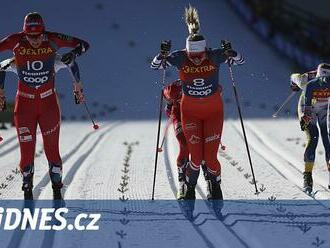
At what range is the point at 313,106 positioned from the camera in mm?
10266

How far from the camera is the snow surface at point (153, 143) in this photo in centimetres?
778

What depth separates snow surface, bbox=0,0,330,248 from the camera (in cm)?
778

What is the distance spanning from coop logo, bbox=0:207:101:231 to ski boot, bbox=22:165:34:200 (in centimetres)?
39

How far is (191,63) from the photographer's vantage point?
28.6 ft

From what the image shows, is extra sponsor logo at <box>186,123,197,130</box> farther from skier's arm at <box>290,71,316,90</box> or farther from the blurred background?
the blurred background

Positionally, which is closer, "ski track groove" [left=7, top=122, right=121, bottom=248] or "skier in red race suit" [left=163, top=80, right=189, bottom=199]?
"ski track groove" [left=7, top=122, right=121, bottom=248]

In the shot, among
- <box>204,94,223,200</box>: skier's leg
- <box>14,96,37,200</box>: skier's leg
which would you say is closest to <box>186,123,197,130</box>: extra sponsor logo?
<box>204,94,223,200</box>: skier's leg

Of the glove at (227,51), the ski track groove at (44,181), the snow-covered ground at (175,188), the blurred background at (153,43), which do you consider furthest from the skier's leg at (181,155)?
the blurred background at (153,43)

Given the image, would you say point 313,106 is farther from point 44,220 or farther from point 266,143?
point 266,143

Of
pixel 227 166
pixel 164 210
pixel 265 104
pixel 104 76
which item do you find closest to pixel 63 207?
pixel 164 210

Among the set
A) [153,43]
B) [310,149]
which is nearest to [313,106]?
[310,149]

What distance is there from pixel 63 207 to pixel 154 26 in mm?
22503

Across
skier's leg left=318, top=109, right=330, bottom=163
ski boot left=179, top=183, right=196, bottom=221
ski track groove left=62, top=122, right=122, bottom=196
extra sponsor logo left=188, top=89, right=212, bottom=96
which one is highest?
extra sponsor logo left=188, top=89, right=212, bottom=96

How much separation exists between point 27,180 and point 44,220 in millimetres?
959
